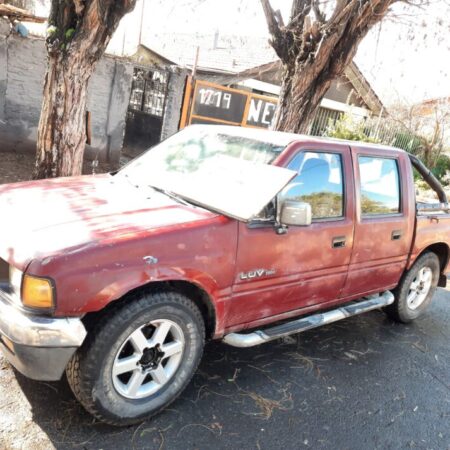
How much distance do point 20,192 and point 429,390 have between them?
3491 millimetres

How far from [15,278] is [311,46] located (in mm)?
5773

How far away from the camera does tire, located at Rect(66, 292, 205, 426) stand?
2.46 m

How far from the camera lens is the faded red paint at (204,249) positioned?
2.37m

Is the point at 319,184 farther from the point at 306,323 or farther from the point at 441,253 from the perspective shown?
the point at 441,253

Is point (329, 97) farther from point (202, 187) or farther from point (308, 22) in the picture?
point (202, 187)

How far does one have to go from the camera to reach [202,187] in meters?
3.18

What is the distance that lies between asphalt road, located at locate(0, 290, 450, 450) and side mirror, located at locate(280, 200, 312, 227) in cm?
126

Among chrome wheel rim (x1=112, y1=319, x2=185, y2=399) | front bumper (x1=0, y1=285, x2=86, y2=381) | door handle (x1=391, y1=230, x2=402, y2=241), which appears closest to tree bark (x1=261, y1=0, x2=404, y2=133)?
door handle (x1=391, y1=230, x2=402, y2=241)

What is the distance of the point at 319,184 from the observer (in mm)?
3490

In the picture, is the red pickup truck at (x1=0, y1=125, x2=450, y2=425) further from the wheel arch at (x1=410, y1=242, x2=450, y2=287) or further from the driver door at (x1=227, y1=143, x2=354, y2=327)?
the wheel arch at (x1=410, y1=242, x2=450, y2=287)

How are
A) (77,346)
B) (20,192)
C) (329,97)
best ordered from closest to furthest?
(77,346) < (20,192) < (329,97)

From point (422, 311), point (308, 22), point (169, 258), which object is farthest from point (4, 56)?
point (422, 311)

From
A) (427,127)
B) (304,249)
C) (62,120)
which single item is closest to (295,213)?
(304,249)

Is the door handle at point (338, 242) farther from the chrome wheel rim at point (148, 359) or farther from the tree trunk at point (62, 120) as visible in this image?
the tree trunk at point (62, 120)
